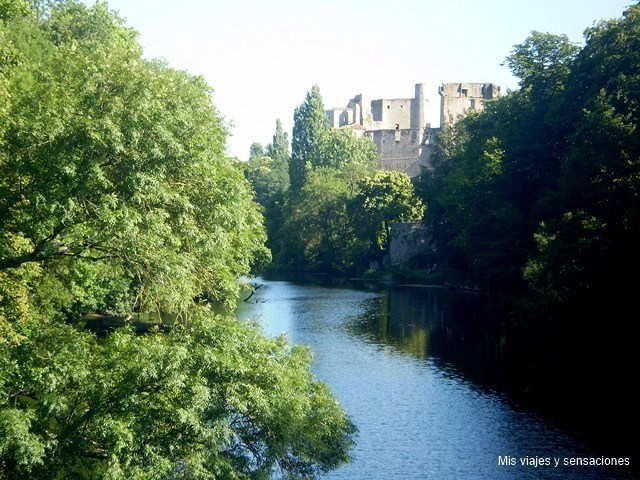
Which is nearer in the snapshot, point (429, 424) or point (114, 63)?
point (114, 63)

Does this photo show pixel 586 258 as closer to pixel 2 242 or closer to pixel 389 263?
pixel 2 242

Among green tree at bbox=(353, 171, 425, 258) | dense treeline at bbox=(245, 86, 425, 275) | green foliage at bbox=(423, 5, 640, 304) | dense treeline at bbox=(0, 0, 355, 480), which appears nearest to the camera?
dense treeline at bbox=(0, 0, 355, 480)

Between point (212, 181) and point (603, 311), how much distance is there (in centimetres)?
1655

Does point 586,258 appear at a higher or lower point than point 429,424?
higher

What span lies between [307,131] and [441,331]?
54.0m

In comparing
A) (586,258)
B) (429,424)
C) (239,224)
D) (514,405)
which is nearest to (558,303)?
(586,258)

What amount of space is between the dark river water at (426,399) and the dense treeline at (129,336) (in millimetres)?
4774

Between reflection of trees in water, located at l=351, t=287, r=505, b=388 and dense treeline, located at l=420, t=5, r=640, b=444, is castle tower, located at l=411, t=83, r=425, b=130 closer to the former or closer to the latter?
dense treeline, located at l=420, t=5, r=640, b=444

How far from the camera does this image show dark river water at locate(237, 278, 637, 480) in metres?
19.5

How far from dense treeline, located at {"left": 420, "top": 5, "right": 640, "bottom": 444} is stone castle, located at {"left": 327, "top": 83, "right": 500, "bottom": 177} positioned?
4042 cm

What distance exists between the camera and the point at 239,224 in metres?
17.8

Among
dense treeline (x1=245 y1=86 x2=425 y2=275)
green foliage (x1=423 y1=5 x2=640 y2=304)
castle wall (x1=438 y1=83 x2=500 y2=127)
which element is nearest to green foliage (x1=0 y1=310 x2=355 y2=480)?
green foliage (x1=423 y1=5 x2=640 y2=304)

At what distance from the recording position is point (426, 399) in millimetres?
25750

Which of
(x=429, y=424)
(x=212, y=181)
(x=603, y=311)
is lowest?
(x=429, y=424)
